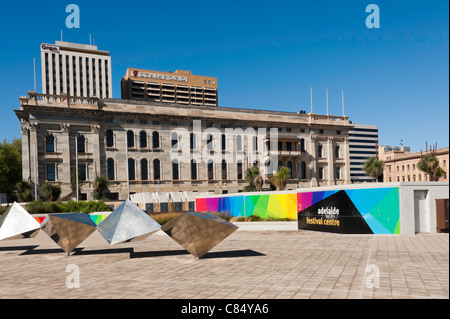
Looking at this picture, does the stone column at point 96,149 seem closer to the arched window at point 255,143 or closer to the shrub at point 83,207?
the shrub at point 83,207

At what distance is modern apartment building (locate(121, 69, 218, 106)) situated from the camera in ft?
403

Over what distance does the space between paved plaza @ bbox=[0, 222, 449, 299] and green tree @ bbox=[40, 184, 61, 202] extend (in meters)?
30.2

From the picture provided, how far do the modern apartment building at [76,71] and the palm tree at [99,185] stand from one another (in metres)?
79.5

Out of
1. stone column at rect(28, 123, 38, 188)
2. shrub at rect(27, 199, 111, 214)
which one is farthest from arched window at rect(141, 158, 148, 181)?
shrub at rect(27, 199, 111, 214)

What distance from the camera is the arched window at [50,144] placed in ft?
173

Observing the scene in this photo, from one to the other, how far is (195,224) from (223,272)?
2.85 meters

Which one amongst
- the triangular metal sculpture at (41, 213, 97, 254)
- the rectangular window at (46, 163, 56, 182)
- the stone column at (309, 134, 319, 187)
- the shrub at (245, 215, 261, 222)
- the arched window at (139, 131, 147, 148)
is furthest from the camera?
the stone column at (309, 134, 319, 187)

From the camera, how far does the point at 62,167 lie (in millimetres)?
53031

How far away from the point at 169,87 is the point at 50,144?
7780 centimetres

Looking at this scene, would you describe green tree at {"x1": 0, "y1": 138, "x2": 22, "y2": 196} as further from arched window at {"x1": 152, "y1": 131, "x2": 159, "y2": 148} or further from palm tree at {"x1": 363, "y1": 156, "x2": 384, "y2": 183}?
palm tree at {"x1": 363, "y1": 156, "x2": 384, "y2": 183}

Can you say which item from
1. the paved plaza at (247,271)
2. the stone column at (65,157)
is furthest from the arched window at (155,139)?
the paved plaza at (247,271)

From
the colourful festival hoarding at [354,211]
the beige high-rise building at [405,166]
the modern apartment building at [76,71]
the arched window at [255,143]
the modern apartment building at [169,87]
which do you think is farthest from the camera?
the modern apartment building at [76,71]
